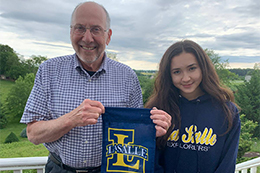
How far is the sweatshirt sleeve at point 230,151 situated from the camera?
1677 mm

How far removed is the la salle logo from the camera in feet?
5.03

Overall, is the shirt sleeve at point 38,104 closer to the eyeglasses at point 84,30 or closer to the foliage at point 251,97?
the eyeglasses at point 84,30

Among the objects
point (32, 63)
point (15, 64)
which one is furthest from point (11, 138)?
point (32, 63)

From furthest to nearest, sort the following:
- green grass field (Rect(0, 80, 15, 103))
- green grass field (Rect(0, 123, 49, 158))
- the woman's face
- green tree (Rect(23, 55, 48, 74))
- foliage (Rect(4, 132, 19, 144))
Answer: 1. green grass field (Rect(0, 80, 15, 103))
2. foliage (Rect(4, 132, 19, 144))
3. green tree (Rect(23, 55, 48, 74))
4. green grass field (Rect(0, 123, 49, 158))
5. the woman's face

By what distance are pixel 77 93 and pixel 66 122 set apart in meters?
0.40

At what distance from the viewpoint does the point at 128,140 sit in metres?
1.54

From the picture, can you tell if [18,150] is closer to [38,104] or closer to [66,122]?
[38,104]

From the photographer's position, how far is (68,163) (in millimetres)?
1774

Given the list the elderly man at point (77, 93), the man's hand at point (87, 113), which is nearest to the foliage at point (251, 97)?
the elderly man at point (77, 93)

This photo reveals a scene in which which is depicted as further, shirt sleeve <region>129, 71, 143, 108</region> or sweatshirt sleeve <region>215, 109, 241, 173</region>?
shirt sleeve <region>129, 71, 143, 108</region>

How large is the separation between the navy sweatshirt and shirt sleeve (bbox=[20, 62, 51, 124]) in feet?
3.73

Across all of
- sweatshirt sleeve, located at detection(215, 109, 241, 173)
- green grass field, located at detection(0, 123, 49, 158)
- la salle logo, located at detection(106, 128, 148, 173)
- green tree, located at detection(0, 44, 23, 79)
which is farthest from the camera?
green grass field, located at detection(0, 123, 49, 158)

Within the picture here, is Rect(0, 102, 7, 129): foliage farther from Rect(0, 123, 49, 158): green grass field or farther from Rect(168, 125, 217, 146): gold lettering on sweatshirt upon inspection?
Rect(168, 125, 217, 146): gold lettering on sweatshirt

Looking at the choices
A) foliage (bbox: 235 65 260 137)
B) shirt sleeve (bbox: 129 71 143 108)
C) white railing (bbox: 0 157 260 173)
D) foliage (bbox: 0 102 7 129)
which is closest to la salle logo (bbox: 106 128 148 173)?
shirt sleeve (bbox: 129 71 143 108)
